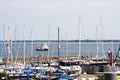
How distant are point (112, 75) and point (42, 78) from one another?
27.6 m

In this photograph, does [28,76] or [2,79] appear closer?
[2,79]

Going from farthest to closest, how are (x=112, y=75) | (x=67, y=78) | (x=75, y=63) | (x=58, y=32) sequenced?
(x=58, y=32), (x=75, y=63), (x=67, y=78), (x=112, y=75)

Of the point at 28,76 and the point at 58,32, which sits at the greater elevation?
the point at 58,32

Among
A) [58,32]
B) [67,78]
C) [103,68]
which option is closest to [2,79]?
[67,78]

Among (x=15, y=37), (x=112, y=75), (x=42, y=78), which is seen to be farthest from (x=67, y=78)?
(x=112, y=75)

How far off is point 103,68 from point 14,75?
8.50 meters

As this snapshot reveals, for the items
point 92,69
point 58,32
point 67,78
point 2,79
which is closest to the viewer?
point 2,79

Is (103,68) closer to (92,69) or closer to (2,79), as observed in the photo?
(92,69)

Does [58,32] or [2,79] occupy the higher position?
[58,32]

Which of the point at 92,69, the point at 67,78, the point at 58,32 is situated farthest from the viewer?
the point at 58,32

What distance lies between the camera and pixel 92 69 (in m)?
41.1

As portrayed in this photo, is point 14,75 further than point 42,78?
Yes

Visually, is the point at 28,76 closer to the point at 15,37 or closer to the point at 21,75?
Answer: the point at 21,75

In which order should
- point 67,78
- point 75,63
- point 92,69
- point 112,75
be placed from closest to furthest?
point 112,75
point 67,78
point 92,69
point 75,63
